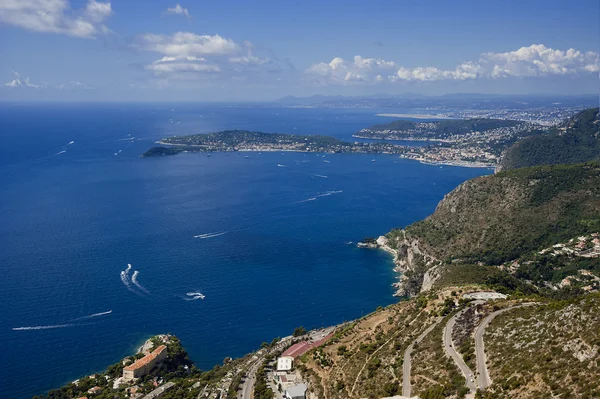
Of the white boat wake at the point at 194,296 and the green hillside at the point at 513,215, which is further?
the green hillside at the point at 513,215

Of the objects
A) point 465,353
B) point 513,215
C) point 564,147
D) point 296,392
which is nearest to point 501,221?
point 513,215

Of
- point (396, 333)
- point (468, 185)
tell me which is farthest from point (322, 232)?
point (396, 333)

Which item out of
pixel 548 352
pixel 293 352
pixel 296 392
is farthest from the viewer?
pixel 293 352

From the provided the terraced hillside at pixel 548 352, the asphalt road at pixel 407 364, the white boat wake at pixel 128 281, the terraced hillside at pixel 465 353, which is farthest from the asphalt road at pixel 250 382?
the white boat wake at pixel 128 281

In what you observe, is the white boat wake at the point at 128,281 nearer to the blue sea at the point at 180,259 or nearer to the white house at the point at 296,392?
the blue sea at the point at 180,259

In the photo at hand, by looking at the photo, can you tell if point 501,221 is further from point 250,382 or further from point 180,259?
point 250,382

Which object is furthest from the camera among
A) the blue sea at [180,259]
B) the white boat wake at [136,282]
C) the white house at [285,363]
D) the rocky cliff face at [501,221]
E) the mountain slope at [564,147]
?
the mountain slope at [564,147]

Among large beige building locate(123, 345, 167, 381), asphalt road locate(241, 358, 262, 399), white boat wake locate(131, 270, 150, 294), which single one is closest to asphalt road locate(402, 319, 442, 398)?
asphalt road locate(241, 358, 262, 399)
